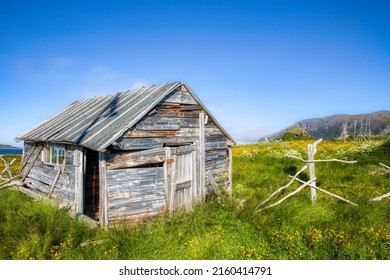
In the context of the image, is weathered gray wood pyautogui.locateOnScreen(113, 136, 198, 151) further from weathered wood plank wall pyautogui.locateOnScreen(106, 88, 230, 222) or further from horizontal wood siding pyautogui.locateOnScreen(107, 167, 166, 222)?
horizontal wood siding pyautogui.locateOnScreen(107, 167, 166, 222)

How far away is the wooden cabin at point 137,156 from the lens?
7984 mm

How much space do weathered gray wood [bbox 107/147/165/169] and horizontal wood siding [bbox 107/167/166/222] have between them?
6.4 inches

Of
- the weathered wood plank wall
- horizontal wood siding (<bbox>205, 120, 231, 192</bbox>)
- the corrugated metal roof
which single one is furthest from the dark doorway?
horizontal wood siding (<bbox>205, 120, 231, 192</bbox>)

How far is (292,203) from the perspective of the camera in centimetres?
885

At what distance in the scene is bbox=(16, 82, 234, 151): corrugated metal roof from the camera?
26.1 feet

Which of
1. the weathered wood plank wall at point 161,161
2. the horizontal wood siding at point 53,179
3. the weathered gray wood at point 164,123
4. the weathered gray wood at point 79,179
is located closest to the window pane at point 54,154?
the horizontal wood siding at point 53,179

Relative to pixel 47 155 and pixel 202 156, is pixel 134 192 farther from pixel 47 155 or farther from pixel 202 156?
pixel 47 155

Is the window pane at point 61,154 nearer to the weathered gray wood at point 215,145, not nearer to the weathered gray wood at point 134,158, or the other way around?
the weathered gray wood at point 134,158

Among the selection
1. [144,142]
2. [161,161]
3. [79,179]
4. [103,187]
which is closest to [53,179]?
[79,179]

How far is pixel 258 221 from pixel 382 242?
275cm

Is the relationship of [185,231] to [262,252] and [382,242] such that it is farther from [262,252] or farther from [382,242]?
[382,242]

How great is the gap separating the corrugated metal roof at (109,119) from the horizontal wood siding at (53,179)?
816mm

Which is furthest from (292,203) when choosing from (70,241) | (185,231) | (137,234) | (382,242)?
(70,241)

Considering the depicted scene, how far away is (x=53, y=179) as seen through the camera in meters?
10.9
